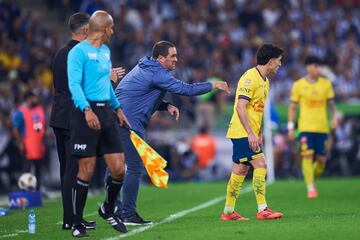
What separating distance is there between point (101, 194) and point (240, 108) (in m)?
9.17

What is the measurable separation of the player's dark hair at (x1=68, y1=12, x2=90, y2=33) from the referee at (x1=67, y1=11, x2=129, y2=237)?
1154 mm

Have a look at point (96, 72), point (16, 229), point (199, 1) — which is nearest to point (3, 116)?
point (199, 1)

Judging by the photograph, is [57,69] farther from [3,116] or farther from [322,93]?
[3,116]

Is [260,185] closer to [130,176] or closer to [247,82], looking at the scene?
[247,82]

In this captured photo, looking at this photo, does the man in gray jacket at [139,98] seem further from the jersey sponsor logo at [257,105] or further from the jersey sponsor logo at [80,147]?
the jersey sponsor logo at [80,147]

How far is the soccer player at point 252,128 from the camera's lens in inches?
484

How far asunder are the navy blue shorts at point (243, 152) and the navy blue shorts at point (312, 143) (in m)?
5.35

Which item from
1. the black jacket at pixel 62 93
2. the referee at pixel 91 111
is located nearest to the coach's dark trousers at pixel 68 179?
the black jacket at pixel 62 93

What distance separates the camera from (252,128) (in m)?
12.5

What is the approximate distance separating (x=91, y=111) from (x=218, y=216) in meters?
3.67

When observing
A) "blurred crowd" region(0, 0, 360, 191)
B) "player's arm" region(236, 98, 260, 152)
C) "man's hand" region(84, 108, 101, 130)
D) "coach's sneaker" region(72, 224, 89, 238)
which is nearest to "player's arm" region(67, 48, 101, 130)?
"man's hand" region(84, 108, 101, 130)

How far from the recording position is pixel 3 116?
24.8m

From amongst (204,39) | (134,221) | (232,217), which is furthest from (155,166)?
(204,39)

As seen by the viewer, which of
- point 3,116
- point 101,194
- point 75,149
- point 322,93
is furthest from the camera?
point 3,116
